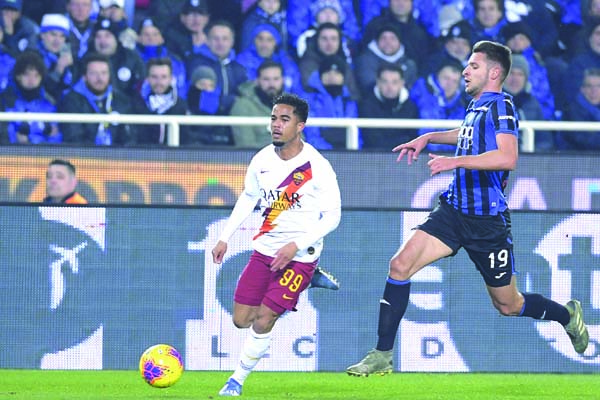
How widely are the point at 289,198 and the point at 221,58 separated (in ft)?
16.2

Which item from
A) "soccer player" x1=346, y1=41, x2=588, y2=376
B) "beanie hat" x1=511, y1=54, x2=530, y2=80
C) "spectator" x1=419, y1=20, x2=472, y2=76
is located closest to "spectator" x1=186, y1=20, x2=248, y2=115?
"spectator" x1=419, y1=20, x2=472, y2=76

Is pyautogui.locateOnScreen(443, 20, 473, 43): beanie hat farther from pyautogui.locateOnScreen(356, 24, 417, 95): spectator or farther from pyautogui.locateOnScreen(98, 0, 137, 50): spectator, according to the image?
pyautogui.locateOnScreen(98, 0, 137, 50): spectator

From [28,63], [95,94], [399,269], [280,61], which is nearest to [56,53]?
[28,63]

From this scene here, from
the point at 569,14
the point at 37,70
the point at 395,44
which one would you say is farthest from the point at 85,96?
the point at 569,14

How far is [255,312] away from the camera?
9.46 metres

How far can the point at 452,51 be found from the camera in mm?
14391

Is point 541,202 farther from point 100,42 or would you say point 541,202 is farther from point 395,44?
point 100,42

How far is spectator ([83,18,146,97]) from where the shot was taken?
1364 centimetres

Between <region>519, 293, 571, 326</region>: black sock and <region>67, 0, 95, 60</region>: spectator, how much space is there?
658cm

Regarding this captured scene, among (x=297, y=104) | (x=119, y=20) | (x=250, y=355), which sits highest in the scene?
(x=119, y=20)

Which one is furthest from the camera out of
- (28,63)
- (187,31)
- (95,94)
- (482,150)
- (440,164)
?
(187,31)

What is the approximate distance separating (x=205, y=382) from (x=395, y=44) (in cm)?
513

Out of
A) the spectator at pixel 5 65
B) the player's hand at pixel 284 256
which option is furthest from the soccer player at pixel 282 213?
the spectator at pixel 5 65

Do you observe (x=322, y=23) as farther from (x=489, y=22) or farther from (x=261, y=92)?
(x=489, y=22)
